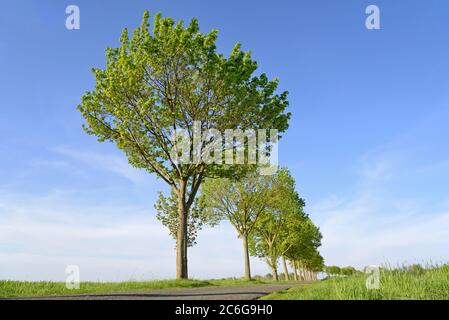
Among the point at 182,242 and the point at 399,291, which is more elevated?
the point at 182,242

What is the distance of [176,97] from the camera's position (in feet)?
83.7

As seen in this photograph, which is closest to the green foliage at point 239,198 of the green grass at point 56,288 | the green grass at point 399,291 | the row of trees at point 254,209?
the row of trees at point 254,209

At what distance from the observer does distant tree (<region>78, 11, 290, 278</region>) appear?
79.1 ft

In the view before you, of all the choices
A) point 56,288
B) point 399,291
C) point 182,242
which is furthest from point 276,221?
point 399,291

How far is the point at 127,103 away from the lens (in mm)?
25844

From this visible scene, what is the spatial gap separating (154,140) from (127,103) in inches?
120

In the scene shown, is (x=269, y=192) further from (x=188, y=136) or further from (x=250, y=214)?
(x=188, y=136)

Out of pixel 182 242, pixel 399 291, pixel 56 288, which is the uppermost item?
pixel 182 242

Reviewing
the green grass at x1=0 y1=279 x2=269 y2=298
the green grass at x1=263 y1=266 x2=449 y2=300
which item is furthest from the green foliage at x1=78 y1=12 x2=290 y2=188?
the green grass at x1=263 y1=266 x2=449 y2=300

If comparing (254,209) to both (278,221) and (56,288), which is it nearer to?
(278,221)

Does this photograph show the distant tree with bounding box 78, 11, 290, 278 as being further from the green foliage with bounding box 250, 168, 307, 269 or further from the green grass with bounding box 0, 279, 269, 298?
the green foliage with bounding box 250, 168, 307, 269

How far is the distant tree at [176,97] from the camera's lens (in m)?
24.1

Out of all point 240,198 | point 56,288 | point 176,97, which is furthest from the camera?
point 240,198
